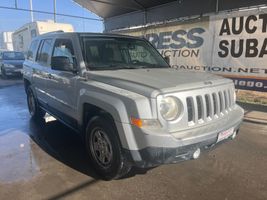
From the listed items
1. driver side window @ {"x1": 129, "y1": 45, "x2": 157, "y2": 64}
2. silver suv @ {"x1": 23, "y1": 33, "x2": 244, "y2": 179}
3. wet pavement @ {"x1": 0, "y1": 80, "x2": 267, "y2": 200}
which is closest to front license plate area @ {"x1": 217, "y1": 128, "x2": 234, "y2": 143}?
silver suv @ {"x1": 23, "y1": 33, "x2": 244, "y2": 179}

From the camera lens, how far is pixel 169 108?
304 centimetres

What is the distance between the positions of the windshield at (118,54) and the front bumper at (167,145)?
151 cm

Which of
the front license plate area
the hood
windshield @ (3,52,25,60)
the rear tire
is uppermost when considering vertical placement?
windshield @ (3,52,25,60)

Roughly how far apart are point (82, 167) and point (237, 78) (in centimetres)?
551

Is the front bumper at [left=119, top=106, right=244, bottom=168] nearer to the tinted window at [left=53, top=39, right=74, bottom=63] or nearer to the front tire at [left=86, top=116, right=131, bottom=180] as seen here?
the front tire at [left=86, top=116, right=131, bottom=180]

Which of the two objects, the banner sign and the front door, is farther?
the banner sign

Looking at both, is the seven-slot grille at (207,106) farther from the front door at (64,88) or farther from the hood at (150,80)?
the front door at (64,88)

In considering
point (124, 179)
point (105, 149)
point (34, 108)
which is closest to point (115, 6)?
point (34, 108)

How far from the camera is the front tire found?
328 cm

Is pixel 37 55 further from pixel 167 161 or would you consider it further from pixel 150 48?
pixel 167 161

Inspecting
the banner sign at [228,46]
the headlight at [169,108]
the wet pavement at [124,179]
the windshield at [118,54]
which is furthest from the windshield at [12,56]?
the headlight at [169,108]

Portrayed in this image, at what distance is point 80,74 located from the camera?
392 cm

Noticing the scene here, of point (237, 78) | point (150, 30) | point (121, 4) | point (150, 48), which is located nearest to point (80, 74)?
point (150, 48)

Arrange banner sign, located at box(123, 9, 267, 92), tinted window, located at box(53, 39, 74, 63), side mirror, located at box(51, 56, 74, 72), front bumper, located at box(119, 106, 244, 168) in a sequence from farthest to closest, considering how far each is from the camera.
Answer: banner sign, located at box(123, 9, 267, 92), tinted window, located at box(53, 39, 74, 63), side mirror, located at box(51, 56, 74, 72), front bumper, located at box(119, 106, 244, 168)
